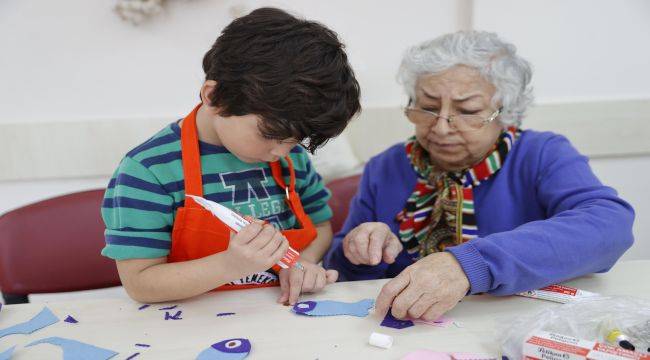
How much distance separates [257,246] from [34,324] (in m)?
0.49

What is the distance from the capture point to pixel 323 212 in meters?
1.51

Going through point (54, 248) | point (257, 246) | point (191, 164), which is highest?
point (191, 164)

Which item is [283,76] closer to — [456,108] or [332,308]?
[332,308]

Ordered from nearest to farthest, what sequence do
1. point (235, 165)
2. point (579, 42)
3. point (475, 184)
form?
point (235, 165)
point (475, 184)
point (579, 42)

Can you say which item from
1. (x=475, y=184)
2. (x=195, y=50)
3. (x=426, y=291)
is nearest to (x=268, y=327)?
(x=426, y=291)

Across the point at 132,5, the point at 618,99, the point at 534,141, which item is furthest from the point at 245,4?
the point at 618,99

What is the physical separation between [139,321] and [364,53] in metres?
1.80

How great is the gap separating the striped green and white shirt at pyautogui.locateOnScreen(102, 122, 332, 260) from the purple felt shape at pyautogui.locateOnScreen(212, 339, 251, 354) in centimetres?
30

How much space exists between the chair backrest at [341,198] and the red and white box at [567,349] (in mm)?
1194

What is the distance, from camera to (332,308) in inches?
41.6

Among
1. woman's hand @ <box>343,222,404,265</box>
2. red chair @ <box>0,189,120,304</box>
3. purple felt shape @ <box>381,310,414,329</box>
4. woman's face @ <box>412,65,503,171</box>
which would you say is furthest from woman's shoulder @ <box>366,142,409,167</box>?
red chair @ <box>0,189,120,304</box>

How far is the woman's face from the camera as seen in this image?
142 centimetres

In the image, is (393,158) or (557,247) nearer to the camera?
(557,247)

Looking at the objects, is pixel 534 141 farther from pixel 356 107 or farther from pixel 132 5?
pixel 132 5
